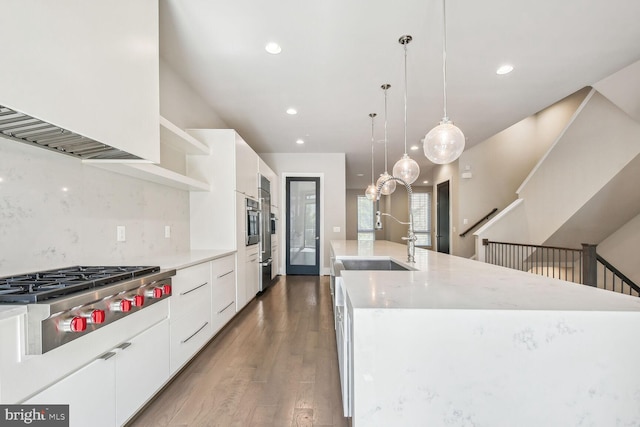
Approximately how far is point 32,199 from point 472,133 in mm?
5629

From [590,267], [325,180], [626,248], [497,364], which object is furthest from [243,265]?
[626,248]

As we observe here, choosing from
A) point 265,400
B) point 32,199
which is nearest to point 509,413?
point 265,400

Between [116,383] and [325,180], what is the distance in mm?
Answer: 5010

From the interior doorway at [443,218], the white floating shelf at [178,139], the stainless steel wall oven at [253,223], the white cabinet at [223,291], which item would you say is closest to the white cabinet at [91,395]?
the white cabinet at [223,291]

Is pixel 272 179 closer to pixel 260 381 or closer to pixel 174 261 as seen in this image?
pixel 174 261

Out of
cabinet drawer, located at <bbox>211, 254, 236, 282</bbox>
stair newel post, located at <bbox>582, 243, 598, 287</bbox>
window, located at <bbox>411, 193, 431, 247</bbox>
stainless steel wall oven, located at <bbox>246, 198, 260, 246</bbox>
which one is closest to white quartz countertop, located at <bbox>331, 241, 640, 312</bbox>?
cabinet drawer, located at <bbox>211, 254, 236, 282</bbox>

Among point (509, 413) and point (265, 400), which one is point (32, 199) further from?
point (509, 413)

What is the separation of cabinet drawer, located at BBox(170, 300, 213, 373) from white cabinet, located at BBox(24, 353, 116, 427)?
0.50m

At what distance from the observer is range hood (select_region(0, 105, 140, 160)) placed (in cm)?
103

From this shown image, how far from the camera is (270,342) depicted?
8.21ft

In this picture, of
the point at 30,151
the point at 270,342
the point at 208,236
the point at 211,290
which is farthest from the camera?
the point at 208,236

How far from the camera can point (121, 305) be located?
4.06ft

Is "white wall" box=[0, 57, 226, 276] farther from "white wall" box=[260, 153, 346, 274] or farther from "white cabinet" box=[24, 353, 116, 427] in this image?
"white wall" box=[260, 153, 346, 274]

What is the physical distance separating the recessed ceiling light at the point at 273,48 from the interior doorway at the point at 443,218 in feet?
19.4
